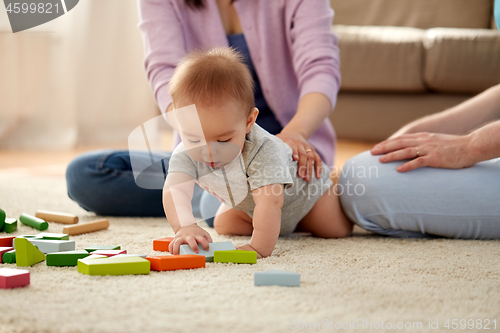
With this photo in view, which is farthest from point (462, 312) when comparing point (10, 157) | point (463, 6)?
point (463, 6)

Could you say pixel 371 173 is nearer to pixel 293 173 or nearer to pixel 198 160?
pixel 293 173

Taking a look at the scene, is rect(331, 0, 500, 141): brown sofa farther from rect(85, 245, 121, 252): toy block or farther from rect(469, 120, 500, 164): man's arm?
rect(85, 245, 121, 252): toy block

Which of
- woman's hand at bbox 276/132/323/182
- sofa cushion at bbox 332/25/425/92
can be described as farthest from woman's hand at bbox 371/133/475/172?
sofa cushion at bbox 332/25/425/92

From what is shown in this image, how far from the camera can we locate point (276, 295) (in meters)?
0.50

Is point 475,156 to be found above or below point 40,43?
below

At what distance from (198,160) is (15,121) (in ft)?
6.37

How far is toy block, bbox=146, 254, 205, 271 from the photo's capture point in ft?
1.95

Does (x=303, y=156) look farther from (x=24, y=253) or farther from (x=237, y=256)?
(x=24, y=253)

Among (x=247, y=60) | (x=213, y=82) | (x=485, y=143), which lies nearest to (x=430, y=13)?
(x=247, y=60)

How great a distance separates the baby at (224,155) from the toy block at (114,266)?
9cm

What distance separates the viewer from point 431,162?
836mm

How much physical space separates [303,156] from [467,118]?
46 centimetres

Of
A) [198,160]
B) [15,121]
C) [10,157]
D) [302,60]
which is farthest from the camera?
[15,121]

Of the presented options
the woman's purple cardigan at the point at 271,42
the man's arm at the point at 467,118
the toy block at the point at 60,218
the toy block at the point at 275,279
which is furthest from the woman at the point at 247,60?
the toy block at the point at 275,279
